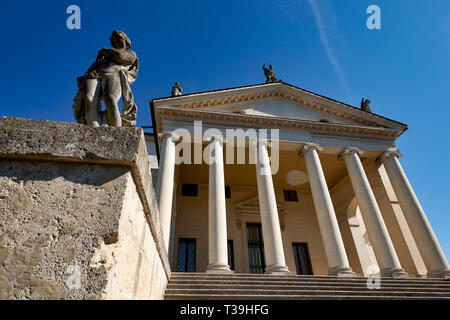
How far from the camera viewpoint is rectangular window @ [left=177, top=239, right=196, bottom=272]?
1603cm

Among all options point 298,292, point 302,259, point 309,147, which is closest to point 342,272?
point 298,292

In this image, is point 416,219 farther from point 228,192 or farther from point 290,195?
point 228,192

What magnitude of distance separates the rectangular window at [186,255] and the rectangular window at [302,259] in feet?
Answer: 22.8

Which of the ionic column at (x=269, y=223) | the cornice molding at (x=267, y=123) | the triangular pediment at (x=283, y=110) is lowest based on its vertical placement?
the ionic column at (x=269, y=223)

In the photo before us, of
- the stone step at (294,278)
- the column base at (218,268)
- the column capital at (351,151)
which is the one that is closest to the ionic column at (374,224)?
the column capital at (351,151)

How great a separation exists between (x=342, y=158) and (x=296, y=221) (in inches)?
241

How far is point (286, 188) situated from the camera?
65.7 feet

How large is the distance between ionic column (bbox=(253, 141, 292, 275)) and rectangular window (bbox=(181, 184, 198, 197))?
6.89 meters

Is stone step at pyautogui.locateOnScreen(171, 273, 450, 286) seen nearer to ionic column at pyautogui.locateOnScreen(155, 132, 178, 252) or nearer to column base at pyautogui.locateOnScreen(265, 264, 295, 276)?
column base at pyautogui.locateOnScreen(265, 264, 295, 276)

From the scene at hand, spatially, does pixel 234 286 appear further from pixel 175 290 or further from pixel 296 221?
pixel 296 221

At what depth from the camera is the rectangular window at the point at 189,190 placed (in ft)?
60.8

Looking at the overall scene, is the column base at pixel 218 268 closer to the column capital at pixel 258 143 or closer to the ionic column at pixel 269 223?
the ionic column at pixel 269 223

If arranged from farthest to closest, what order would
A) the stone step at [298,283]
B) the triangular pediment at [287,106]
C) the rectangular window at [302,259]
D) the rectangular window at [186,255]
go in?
1. the rectangular window at [302,259]
2. the rectangular window at [186,255]
3. the triangular pediment at [287,106]
4. the stone step at [298,283]

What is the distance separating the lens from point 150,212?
9.37 feet
